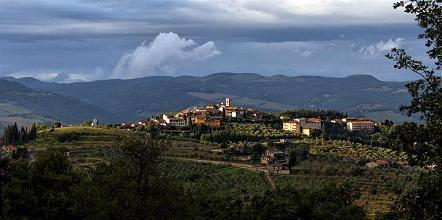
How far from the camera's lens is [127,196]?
28.8 meters

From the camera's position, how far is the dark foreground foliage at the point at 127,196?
96.1 feet

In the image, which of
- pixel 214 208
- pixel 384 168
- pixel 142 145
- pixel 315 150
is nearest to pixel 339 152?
pixel 315 150

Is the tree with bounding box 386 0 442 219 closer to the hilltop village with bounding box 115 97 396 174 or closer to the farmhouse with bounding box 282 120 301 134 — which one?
the hilltop village with bounding box 115 97 396 174

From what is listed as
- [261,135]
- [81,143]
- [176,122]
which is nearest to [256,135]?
[261,135]

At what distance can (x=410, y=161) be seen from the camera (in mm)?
17719

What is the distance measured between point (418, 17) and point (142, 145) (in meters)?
16.1

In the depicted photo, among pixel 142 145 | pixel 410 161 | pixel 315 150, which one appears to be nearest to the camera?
pixel 410 161

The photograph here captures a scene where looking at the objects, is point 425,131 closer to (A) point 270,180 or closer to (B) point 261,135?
(A) point 270,180

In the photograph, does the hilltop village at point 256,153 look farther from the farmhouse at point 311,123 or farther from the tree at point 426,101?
the tree at point 426,101

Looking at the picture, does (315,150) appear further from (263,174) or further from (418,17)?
(418,17)

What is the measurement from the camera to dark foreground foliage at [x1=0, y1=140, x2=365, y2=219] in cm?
2928

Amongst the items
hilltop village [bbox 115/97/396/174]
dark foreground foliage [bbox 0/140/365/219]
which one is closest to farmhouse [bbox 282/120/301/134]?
hilltop village [bbox 115/97/396/174]

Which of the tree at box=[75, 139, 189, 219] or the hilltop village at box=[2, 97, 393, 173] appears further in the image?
the hilltop village at box=[2, 97, 393, 173]

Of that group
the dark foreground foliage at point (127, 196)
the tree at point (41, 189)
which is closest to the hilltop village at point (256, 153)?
the dark foreground foliage at point (127, 196)
